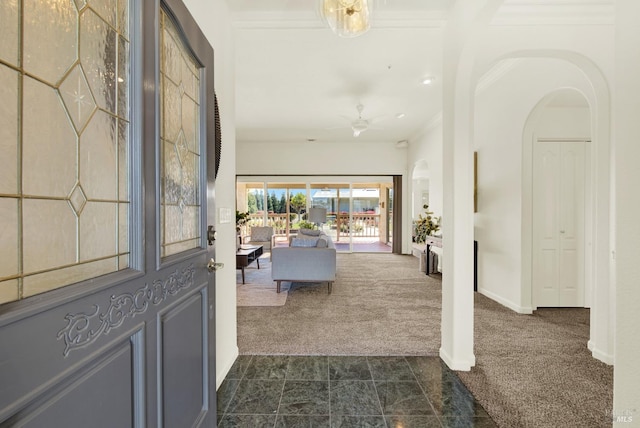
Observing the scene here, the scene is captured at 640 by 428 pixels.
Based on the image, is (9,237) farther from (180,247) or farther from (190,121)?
(190,121)

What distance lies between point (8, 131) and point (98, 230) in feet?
1.10

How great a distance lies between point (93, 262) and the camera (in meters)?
0.84

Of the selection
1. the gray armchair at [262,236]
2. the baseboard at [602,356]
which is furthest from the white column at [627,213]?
the gray armchair at [262,236]

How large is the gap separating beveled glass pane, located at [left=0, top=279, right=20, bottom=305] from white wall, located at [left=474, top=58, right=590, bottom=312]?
157 inches

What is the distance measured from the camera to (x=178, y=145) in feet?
4.23

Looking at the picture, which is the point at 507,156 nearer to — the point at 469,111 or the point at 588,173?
the point at 588,173

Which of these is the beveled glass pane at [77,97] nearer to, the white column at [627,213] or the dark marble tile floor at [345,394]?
the white column at [627,213]

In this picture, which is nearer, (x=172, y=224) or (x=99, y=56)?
(x=99, y=56)

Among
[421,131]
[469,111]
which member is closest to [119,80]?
[469,111]

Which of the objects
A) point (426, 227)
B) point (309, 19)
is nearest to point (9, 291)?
point (309, 19)

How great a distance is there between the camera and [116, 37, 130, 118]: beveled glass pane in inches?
36.3

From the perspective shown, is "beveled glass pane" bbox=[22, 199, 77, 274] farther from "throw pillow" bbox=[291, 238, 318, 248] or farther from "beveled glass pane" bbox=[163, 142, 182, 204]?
"throw pillow" bbox=[291, 238, 318, 248]

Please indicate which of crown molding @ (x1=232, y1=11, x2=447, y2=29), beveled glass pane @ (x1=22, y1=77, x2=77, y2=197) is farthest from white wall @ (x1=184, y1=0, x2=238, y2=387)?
beveled glass pane @ (x1=22, y1=77, x2=77, y2=197)

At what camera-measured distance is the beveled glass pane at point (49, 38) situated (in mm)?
661
